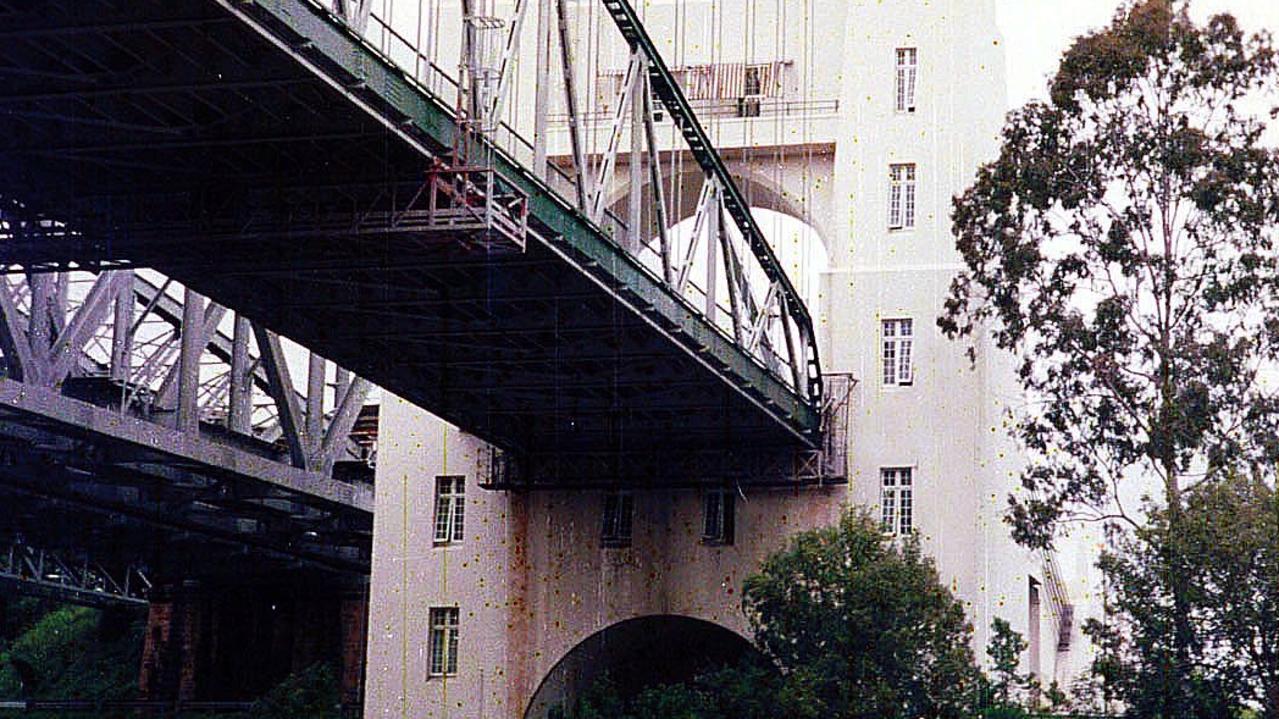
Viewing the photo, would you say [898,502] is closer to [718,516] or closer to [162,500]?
[718,516]

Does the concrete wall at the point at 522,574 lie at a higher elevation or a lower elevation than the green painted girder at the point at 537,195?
lower

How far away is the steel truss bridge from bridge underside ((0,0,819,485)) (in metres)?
0.06

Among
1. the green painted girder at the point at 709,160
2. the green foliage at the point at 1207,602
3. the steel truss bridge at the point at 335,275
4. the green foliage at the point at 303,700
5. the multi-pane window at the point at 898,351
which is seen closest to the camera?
the steel truss bridge at the point at 335,275

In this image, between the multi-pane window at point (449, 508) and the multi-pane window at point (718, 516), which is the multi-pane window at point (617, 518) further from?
the multi-pane window at point (449, 508)

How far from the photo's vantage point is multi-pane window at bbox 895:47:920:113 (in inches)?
2156

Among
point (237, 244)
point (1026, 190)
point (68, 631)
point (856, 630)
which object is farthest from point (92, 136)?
point (68, 631)

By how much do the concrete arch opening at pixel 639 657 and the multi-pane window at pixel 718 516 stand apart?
2.13m

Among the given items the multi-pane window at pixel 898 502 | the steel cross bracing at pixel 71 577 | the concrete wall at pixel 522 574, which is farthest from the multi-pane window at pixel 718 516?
the steel cross bracing at pixel 71 577

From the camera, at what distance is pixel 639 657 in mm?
58469

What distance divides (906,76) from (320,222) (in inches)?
955

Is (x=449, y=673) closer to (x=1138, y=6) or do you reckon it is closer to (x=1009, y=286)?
(x=1009, y=286)

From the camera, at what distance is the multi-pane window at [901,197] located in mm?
54250

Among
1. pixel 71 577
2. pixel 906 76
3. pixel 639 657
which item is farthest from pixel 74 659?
pixel 906 76

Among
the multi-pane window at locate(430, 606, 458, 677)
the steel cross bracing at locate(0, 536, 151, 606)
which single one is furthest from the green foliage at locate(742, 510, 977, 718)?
the steel cross bracing at locate(0, 536, 151, 606)
